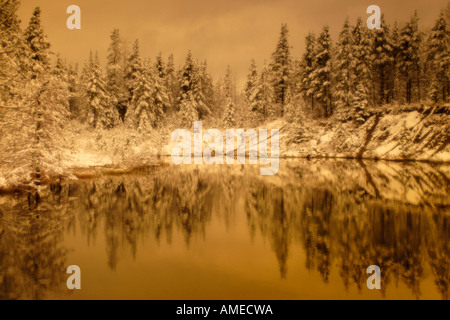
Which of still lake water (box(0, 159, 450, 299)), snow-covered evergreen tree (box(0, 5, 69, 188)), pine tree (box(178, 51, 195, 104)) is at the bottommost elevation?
still lake water (box(0, 159, 450, 299))

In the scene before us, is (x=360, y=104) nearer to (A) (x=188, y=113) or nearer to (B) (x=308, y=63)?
(B) (x=308, y=63)

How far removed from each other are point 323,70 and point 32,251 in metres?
51.1

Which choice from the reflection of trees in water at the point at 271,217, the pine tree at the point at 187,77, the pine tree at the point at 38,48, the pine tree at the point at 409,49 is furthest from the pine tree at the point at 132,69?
the pine tree at the point at 409,49

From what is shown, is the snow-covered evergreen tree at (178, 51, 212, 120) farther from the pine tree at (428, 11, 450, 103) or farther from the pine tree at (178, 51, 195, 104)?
the pine tree at (428, 11, 450, 103)

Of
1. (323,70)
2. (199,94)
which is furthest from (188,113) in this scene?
(323,70)

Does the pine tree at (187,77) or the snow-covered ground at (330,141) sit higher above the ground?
A: the pine tree at (187,77)

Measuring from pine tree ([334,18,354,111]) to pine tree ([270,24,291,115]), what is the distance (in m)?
9.43

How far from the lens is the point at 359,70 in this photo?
163ft

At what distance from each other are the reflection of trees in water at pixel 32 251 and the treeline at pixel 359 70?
142 ft

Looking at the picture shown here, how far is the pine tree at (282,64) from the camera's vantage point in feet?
185

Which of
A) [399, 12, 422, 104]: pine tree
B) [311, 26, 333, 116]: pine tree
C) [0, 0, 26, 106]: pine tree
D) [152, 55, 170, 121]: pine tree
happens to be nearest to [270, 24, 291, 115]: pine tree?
[311, 26, 333, 116]: pine tree

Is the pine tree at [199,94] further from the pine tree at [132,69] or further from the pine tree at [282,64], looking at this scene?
the pine tree at [282,64]

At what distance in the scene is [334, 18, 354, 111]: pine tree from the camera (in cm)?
4831

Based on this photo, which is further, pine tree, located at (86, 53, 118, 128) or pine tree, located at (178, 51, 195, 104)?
pine tree, located at (178, 51, 195, 104)
